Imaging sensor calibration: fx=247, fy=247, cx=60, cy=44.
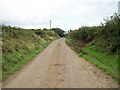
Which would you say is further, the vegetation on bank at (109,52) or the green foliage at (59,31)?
the green foliage at (59,31)

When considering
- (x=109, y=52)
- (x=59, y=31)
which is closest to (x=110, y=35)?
(x=109, y=52)

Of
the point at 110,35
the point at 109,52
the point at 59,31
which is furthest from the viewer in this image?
the point at 59,31

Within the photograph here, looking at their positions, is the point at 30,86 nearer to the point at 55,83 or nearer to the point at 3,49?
the point at 55,83

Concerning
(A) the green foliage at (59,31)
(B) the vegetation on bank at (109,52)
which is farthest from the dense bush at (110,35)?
(A) the green foliage at (59,31)

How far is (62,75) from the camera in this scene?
13.2 metres

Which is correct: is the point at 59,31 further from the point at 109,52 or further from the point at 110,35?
the point at 109,52

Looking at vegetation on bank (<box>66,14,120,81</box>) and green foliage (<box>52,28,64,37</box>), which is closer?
vegetation on bank (<box>66,14,120,81</box>)

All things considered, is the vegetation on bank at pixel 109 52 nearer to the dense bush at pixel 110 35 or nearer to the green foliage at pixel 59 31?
the dense bush at pixel 110 35

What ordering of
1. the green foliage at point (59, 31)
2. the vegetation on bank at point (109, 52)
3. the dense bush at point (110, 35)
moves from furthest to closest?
the green foliage at point (59, 31) < the dense bush at point (110, 35) < the vegetation on bank at point (109, 52)

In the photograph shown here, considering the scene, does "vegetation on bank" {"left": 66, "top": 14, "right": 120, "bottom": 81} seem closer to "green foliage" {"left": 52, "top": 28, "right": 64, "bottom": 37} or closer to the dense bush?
the dense bush

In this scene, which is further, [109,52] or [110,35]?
[110,35]

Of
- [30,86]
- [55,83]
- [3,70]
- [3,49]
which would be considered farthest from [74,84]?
[3,49]

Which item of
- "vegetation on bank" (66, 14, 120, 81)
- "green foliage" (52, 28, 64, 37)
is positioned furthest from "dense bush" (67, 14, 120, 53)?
"green foliage" (52, 28, 64, 37)

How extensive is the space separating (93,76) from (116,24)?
30.7 feet
